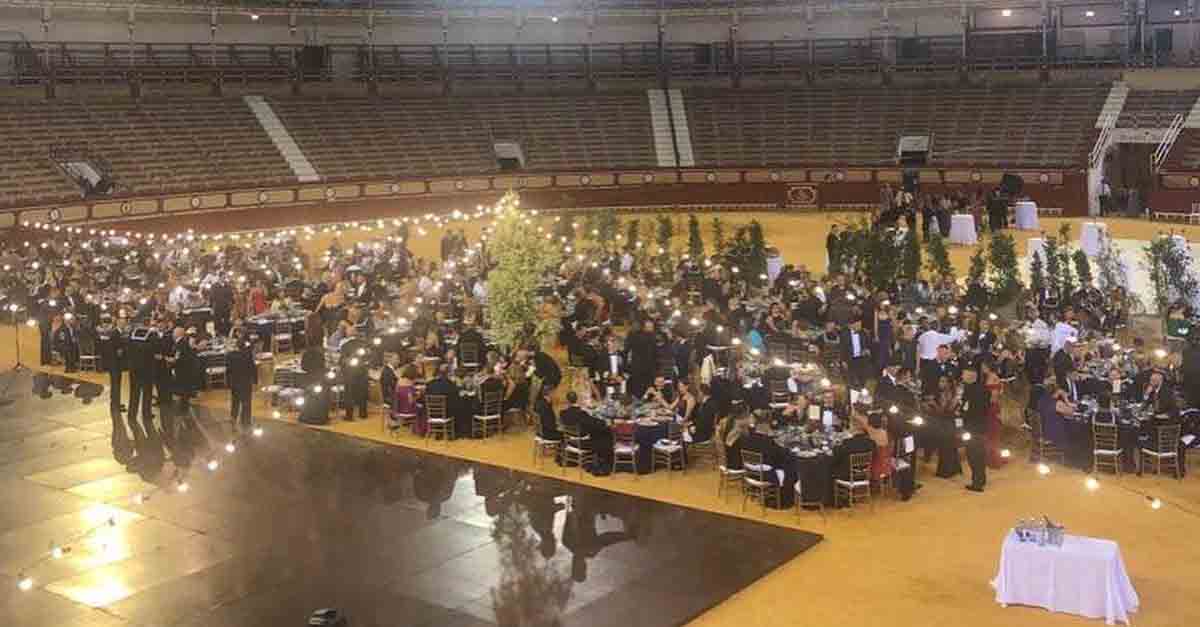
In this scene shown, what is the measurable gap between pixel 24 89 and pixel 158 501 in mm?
33091

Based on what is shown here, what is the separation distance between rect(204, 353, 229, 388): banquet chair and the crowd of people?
0.04m

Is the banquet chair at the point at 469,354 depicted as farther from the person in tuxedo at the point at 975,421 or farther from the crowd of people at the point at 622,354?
the person in tuxedo at the point at 975,421

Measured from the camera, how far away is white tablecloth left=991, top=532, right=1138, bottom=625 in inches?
595

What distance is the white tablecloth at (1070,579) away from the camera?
15.1 metres

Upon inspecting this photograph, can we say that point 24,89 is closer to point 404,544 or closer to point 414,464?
point 414,464

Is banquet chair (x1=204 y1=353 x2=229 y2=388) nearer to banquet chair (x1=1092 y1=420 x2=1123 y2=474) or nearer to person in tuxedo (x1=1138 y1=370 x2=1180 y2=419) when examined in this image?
banquet chair (x1=1092 y1=420 x2=1123 y2=474)

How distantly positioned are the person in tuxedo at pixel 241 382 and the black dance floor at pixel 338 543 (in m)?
1.18

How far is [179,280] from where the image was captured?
32750mm

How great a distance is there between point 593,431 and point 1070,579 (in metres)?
7.96

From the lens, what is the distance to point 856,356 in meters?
25.2

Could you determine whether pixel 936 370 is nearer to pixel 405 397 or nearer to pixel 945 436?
pixel 945 436

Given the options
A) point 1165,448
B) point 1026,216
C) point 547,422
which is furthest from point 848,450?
point 1026,216

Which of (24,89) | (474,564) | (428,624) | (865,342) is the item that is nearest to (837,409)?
(865,342)

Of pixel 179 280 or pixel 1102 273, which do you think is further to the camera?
pixel 179 280
